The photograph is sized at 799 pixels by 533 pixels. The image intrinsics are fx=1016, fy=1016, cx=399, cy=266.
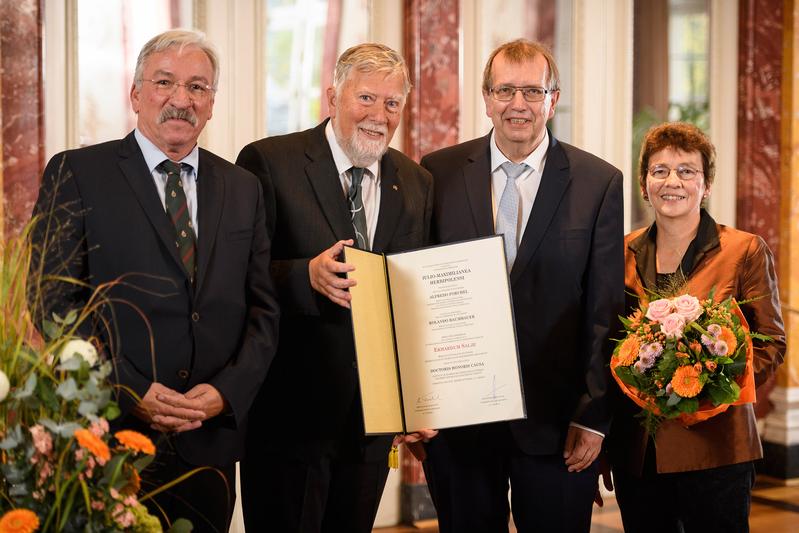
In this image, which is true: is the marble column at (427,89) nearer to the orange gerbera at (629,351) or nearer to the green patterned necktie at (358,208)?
the green patterned necktie at (358,208)

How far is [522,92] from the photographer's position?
307cm

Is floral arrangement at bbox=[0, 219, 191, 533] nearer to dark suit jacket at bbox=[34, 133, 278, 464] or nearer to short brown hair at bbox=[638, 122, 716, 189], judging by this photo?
dark suit jacket at bbox=[34, 133, 278, 464]

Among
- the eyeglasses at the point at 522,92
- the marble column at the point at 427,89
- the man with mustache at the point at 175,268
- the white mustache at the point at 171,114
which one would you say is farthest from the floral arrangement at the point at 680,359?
the marble column at the point at 427,89

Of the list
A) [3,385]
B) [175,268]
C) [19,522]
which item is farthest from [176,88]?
[19,522]

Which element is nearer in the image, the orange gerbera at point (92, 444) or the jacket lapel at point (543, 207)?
the orange gerbera at point (92, 444)

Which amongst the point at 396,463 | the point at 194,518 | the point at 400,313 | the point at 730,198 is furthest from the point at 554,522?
the point at 730,198

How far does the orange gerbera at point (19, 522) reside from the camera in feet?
5.72

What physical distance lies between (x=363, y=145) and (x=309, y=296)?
1.53 feet

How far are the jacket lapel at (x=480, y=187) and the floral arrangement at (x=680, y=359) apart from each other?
51 centimetres

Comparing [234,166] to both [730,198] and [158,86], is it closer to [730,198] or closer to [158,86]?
[158,86]

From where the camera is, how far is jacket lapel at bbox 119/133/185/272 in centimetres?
267

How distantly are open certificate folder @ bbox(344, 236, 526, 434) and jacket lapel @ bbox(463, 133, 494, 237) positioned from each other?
0.95ft

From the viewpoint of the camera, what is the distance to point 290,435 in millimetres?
2910
